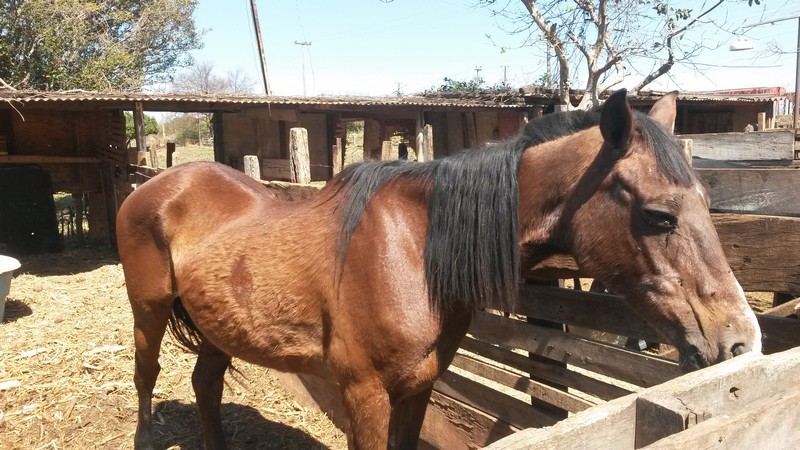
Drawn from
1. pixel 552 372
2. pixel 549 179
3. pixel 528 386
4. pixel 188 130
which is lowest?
pixel 528 386

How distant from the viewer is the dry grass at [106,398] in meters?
3.92

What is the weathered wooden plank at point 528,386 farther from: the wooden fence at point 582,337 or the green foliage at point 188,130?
the green foliage at point 188,130

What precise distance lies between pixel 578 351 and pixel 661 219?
1.10 m

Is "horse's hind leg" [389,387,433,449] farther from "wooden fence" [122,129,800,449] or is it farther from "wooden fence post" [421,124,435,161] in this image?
"wooden fence post" [421,124,435,161]

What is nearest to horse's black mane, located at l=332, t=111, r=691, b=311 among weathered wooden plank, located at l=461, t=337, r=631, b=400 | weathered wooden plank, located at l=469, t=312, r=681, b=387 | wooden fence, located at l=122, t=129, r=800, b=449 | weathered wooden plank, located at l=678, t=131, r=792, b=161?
wooden fence, located at l=122, t=129, r=800, b=449

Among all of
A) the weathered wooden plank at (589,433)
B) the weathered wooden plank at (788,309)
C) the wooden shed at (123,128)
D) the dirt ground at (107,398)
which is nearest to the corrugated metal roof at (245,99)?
the wooden shed at (123,128)

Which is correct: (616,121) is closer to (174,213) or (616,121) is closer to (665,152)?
(665,152)

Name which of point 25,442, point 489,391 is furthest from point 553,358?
point 25,442

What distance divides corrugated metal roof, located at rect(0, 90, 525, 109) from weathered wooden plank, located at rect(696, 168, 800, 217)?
8.20 m

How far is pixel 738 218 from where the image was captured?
7.00 feet

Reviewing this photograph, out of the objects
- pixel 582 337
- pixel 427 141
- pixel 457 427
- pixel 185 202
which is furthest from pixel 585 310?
pixel 427 141

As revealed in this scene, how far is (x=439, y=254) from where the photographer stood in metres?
2.10

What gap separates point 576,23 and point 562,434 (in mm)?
9375

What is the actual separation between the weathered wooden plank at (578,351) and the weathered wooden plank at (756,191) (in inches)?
32.8
